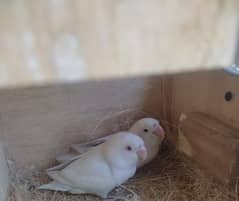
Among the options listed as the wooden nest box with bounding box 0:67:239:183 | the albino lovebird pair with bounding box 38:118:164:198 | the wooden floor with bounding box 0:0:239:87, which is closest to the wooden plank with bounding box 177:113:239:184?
the wooden nest box with bounding box 0:67:239:183

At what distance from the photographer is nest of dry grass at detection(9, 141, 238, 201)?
0.73 metres

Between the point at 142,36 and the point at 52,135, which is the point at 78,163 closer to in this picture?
the point at 52,135

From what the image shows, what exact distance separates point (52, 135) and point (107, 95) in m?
0.19

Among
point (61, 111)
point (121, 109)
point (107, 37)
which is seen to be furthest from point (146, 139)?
point (107, 37)

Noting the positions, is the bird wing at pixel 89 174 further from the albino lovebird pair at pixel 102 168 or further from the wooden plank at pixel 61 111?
the wooden plank at pixel 61 111

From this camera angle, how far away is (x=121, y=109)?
88 cm

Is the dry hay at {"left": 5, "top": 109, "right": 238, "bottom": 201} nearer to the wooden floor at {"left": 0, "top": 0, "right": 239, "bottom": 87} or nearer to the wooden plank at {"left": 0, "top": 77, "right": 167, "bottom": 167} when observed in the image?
the wooden plank at {"left": 0, "top": 77, "right": 167, "bottom": 167}

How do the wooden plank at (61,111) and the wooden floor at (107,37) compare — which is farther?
the wooden plank at (61,111)

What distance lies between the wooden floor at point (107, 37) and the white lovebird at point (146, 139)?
59 cm

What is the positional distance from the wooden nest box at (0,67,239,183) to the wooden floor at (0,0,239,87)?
468 mm

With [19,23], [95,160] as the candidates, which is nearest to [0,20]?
[19,23]

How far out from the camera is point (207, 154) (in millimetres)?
733

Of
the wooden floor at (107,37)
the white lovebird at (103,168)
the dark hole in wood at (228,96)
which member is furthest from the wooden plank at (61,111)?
the wooden floor at (107,37)

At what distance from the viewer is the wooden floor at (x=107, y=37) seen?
199 mm
